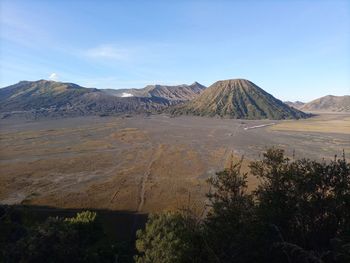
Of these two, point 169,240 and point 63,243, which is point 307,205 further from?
point 63,243

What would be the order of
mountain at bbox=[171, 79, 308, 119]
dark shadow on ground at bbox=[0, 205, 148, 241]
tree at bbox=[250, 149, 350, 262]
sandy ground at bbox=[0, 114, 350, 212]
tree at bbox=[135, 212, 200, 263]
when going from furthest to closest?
mountain at bbox=[171, 79, 308, 119] < sandy ground at bbox=[0, 114, 350, 212] < dark shadow on ground at bbox=[0, 205, 148, 241] < tree at bbox=[250, 149, 350, 262] < tree at bbox=[135, 212, 200, 263]

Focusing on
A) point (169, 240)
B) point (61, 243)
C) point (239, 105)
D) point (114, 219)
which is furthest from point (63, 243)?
point (239, 105)

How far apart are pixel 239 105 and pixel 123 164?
416ft

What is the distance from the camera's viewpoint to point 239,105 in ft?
572

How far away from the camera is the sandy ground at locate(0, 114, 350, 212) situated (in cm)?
3769

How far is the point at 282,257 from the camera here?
47.1 ft

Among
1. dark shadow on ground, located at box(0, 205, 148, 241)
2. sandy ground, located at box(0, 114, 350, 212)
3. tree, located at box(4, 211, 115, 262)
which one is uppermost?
tree, located at box(4, 211, 115, 262)

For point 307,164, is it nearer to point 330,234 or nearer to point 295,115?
point 330,234

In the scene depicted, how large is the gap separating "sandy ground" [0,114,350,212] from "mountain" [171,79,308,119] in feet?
248

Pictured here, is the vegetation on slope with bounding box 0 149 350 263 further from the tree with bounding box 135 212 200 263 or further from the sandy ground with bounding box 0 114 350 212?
the sandy ground with bounding box 0 114 350 212

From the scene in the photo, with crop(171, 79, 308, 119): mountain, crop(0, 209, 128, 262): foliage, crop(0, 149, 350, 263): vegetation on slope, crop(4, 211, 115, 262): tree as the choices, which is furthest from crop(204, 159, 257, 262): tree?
crop(171, 79, 308, 119): mountain

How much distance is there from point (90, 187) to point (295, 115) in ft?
465

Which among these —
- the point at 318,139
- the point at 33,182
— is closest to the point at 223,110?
the point at 318,139

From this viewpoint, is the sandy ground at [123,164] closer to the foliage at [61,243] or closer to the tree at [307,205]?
the tree at [307,205]
